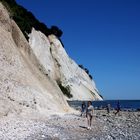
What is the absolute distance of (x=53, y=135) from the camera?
20766 mm

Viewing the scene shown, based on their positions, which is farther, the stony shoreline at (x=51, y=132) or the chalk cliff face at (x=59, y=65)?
the chalk cliff face at (x=59, y=65)

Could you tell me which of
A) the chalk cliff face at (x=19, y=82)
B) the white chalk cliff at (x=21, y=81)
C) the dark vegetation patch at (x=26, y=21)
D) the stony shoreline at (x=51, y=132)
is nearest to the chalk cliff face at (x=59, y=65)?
the dark vegetation patch at (x=26, y=21)

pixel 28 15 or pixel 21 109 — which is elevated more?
pixel 28 15

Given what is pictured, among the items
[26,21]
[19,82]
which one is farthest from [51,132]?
[26,21]

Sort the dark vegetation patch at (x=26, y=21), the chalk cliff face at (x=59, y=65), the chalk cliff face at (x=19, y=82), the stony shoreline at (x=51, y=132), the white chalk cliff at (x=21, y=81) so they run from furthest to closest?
the chalk cliff face at (x=59, y=65), the dark vegetation patch at (x=26, y=21), the white chalk cliff at (x=21, y=81), the chalk cliff face at (x=19, y=82), the stony shoreline at (x=51, y=132)

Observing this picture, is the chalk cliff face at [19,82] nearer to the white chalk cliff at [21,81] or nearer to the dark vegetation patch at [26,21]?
the white chalk cliff at [21,81]

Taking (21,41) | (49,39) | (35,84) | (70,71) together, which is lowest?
(35,84)

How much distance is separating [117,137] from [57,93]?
22.7m

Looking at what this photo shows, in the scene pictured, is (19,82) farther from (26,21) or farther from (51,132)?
(26,21)

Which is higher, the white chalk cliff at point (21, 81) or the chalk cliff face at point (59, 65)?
the chalk cliff face at point (59, 65)

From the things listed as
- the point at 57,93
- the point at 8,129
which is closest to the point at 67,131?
the point at 8,129

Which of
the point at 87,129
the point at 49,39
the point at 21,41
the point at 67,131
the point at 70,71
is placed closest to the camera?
the point at 67,131

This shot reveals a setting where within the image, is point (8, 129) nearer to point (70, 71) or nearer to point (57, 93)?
point (57, 93)

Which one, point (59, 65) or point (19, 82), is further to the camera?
point (59, 65)
